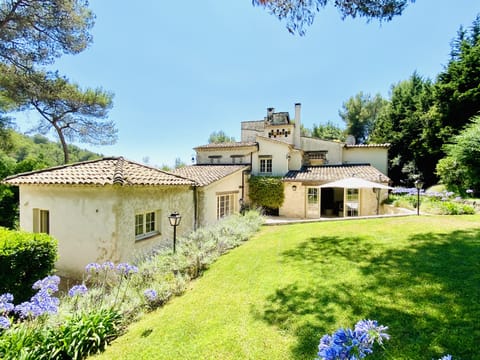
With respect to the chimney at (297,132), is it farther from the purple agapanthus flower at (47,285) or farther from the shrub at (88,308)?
the purple agapanthus flower at (47,285)

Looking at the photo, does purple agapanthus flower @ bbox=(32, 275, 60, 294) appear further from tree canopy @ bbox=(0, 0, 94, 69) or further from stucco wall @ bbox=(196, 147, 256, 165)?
stucco wall @ bbox=(196, 147, 256, 165)

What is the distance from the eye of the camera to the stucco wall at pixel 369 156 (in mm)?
22516

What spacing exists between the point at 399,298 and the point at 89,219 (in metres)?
9.73

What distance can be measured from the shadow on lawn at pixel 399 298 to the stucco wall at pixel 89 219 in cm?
598

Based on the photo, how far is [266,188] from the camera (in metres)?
19.2

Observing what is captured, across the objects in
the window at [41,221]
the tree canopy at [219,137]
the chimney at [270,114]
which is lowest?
the window at [41,221]

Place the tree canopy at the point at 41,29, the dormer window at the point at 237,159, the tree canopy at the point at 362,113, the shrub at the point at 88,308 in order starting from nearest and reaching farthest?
the shrub at the point at 88,308 → the tree canopy at the point at 41,29 → the dormer window at the point at 237,159 → the tree canopy at the point at 362,113

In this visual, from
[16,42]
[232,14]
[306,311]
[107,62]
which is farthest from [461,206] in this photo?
[16,42]

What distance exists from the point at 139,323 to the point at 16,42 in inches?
685

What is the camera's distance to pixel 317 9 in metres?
7.27

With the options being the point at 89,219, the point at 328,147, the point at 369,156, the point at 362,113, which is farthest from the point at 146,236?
the point at 362,113

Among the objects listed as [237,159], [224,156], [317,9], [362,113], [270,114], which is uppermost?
[362,113]

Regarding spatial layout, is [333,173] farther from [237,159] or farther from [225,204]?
[225,204]

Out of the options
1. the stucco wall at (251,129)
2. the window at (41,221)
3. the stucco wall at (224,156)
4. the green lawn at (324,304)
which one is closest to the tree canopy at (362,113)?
the stucco wall at (251,129)
